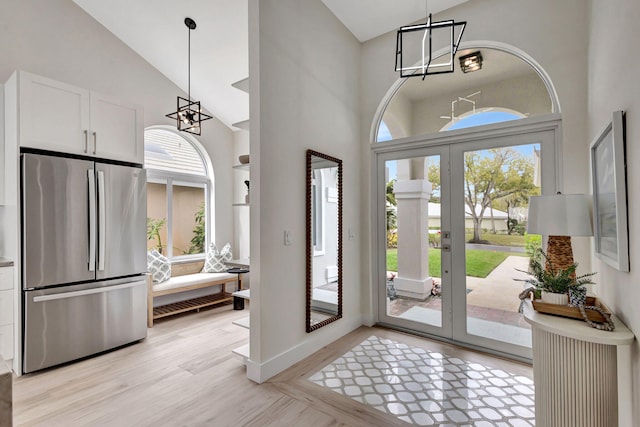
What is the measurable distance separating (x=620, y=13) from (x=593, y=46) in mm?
865

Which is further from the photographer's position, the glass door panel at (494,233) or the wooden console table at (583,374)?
the glass door panel at (494,233)

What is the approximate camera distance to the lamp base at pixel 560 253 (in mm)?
2020

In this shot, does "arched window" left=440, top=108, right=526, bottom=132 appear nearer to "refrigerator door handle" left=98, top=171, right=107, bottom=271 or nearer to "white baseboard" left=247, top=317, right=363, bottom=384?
"white baseboard" left=247, top=317, right=363, bottom=384

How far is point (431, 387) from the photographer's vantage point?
93.0 inches

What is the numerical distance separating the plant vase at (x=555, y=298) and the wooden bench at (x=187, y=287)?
3.84 m

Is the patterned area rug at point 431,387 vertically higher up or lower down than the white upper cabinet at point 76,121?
lower down

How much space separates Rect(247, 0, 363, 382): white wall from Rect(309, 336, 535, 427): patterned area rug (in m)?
0.46

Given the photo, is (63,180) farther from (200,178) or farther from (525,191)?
(525,191)

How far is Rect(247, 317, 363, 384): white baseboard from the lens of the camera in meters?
2.45

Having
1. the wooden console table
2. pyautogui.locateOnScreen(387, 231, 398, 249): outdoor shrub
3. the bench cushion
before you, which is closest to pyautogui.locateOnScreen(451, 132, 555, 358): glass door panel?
pyautogui.locateOnScreen(387, 231, 398, 249): outdoor shrub

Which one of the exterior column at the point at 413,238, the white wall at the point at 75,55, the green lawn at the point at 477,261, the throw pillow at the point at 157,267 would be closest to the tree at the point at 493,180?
the green lawn at the point at 477,261

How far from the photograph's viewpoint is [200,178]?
500 cm

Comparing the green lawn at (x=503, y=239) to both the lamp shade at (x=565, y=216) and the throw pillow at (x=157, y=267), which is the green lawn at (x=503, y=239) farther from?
the throw pillow at (x=157, y=267)

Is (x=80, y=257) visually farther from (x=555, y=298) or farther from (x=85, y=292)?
(x=555, y=298)
